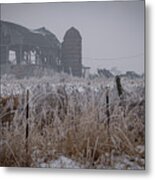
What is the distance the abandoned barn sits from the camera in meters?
2.07

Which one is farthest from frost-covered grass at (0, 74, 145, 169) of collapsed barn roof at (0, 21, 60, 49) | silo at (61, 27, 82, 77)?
collapsed barn roof at (0, 21, 60, 49)

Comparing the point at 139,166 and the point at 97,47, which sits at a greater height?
the point at 97,47

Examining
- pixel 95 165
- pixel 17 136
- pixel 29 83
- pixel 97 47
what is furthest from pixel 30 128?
pixel 97 47

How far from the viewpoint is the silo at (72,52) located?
6.77 ft

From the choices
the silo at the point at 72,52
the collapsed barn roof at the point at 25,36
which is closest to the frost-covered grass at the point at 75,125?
the silo at the point at 72,52

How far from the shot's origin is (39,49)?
6.88 ft

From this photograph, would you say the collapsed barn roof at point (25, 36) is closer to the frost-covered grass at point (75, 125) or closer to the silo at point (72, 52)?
the silo at point (72, 52)

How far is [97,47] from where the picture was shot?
2.06m

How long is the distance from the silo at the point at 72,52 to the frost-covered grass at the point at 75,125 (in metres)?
0.04

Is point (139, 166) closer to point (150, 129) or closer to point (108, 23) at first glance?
point (150, 129)

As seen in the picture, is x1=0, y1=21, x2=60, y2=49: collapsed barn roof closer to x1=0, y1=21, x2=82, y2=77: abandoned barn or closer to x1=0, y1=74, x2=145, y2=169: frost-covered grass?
x1=0, y1=21, x2=82, y2=77: abandoned barn

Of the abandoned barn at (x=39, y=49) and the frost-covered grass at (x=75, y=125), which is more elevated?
the abandoned barn at (x=39, y=49)

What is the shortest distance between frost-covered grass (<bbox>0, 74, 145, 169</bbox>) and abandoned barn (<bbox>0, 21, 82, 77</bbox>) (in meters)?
0.06

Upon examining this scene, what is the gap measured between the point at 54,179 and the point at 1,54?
0.66 meters
